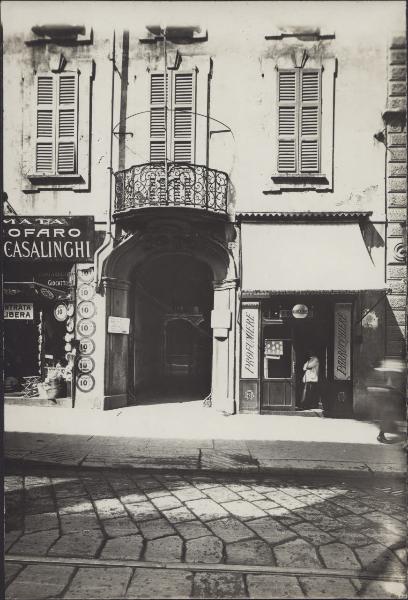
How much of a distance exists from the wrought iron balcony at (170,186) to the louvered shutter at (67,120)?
1.05m

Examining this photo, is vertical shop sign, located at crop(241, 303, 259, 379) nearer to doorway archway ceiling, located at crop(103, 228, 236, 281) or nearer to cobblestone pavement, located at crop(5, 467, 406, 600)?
doorway archway ceiling, located at crop(103, 228, 236, 281)

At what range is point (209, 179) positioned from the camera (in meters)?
8.66

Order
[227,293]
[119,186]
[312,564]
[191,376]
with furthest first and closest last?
[191,376] → [227,293] → [119,186] → [312,564]

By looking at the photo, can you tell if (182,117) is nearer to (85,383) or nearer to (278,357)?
(278,357)

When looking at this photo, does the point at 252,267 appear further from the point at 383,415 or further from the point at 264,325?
the point at 383,415

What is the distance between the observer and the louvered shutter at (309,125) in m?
8.55

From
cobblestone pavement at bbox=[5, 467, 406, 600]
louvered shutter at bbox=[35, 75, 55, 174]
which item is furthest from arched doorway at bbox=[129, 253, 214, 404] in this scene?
cobblestone pavement at bbox=[5, 467, 406, 600]

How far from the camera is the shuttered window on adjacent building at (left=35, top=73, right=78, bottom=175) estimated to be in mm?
8125

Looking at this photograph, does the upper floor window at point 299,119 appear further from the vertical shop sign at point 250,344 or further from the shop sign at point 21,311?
the shop sign at point 21,311

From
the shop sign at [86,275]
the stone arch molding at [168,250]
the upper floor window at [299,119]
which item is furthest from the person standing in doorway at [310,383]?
the shop sign at [86,275]

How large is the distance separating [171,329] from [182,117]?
5.90m

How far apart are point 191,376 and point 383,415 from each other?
6700 mm

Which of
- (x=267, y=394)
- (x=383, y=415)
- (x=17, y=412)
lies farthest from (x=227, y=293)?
(x=17, y=412)

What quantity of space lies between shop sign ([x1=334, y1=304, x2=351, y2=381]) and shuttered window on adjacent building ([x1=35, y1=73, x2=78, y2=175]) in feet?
21.8
